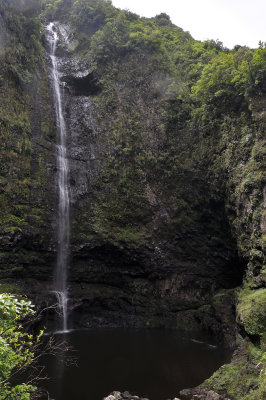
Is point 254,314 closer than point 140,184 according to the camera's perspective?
Yes

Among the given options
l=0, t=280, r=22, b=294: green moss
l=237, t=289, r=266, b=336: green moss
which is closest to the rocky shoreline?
l=237, t=289, r=266, b=336: green moss

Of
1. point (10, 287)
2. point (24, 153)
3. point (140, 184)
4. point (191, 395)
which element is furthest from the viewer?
point (140, 184)

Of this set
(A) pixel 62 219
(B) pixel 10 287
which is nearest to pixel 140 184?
(A) pixel 62 219

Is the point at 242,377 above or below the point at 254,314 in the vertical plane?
below

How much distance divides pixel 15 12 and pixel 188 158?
14.8 metres

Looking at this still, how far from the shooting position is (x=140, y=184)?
68.0 ft

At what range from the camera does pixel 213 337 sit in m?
16.6

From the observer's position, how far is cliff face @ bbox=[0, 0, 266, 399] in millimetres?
16875

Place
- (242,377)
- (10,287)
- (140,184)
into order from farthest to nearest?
(140,184) → (10,287) → (242,377)

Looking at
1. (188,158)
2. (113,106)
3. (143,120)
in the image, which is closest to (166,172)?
(188,158)

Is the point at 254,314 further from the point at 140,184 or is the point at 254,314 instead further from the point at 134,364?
the point at 140,184

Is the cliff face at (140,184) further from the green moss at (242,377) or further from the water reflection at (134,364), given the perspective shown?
the green moss at (242,377)

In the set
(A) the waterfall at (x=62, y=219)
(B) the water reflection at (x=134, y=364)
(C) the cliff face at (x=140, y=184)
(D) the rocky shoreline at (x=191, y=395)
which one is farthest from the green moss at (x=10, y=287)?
(D) the rocky shoreline at (x=191, y=395)

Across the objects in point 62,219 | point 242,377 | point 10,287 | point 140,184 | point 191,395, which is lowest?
point 191,395
